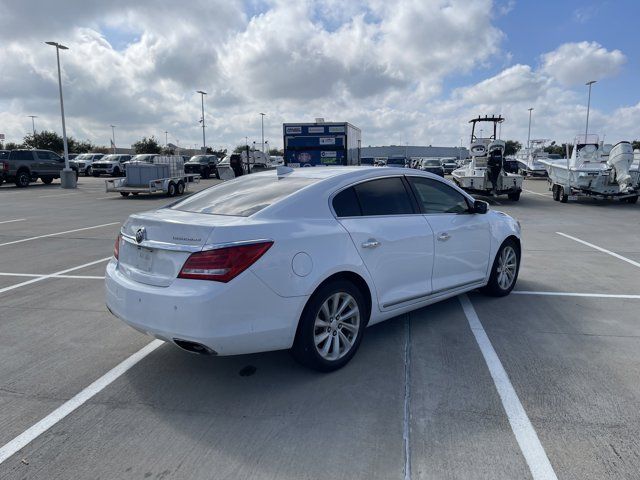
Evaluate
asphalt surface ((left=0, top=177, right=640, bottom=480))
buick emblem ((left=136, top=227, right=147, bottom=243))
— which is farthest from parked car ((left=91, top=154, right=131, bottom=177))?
buick emblem ((left=136, top=227, right=147, bottom=243))

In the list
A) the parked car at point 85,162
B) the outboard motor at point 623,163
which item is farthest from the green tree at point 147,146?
the outboard motor at point 623,163

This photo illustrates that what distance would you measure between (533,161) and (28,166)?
34.7 metres

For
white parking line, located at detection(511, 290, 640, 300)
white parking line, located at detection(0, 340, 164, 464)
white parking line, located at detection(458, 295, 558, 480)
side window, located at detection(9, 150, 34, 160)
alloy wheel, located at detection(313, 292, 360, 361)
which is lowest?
white parking line, located at detection(0, 340, 164, 464)

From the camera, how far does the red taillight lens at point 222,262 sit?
332 centimetres

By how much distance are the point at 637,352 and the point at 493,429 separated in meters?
2.07

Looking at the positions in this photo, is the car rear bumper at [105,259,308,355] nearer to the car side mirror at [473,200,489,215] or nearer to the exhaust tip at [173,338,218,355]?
the exhaust tip at [173,338,218,355]

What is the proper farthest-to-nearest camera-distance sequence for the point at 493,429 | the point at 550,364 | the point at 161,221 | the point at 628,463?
1. the point at 550,364
2. the point at 161,221
3. the point at 493,429
4. the point at 628,463

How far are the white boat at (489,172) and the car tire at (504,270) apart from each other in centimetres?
1357

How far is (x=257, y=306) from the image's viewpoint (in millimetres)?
3391

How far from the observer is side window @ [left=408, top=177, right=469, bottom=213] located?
4.94 m

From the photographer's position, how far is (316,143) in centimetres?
1978

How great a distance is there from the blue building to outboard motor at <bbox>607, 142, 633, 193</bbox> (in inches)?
388

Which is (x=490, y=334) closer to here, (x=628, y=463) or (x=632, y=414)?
(x=632, y=414)

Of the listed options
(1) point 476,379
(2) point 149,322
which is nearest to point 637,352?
(1) point 476,379
